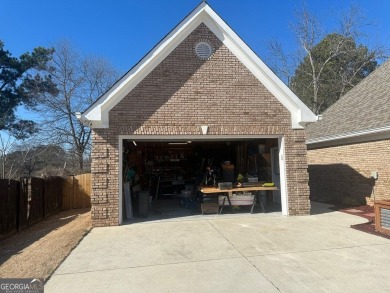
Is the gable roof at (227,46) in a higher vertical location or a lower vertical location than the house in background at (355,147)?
higher

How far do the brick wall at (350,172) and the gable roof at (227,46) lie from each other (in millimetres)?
3404

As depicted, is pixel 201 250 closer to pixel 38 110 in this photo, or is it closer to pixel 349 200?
pixel 349 200

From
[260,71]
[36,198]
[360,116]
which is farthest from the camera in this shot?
[360,116]

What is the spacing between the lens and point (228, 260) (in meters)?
6.09

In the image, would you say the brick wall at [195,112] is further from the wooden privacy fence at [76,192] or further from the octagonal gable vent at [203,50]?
the wooden privacy fence at [76,192]

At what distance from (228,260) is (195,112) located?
5.49 metres

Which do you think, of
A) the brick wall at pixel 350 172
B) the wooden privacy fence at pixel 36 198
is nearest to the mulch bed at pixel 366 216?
the brick wall at pixel 350 172

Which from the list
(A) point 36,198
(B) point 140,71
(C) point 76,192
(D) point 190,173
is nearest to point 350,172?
(D) point 190,173

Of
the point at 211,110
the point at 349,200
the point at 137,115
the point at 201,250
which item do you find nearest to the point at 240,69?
the point at 211,110

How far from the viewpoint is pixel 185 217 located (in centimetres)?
1105

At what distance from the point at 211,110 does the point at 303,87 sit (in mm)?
23816

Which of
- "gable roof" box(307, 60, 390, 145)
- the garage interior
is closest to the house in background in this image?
"gable roof" box(307, 60, 390, 145)

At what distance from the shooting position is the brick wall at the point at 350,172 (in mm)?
12070

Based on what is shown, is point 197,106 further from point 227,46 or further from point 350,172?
point 350,172
